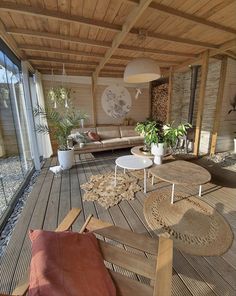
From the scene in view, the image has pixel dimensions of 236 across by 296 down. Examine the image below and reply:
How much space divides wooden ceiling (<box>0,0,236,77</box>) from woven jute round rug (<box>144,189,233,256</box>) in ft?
7.94

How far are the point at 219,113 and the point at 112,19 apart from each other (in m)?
3.57

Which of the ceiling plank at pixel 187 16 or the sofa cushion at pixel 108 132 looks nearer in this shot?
the ceiling plank at pixel 187 16

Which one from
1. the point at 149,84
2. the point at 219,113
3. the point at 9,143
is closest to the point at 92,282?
the point at 9,143

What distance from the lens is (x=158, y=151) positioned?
2713 millimetres

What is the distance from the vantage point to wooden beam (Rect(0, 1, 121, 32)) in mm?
1868

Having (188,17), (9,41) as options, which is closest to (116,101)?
(9,41)

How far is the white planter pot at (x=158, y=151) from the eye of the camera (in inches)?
106

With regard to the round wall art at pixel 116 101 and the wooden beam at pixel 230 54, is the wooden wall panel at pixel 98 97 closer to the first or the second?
the round wall art at pixel 116 101

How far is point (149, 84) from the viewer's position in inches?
235

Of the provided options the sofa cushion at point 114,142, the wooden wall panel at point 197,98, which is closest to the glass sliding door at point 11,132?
the sofa cushion at point 114,142

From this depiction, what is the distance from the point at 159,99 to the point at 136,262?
5.60 meters

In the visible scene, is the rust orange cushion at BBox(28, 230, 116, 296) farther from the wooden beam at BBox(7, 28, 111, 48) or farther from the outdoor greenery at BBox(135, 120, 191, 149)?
the wooden beam at BBox(7, 28, 111, 48)

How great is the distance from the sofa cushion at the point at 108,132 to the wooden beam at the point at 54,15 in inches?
114

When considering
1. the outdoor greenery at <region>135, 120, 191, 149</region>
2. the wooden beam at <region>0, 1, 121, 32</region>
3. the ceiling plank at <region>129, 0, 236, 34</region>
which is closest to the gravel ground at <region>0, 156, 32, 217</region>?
the wooden beam at <region>0, 1, 121, 32</region>
